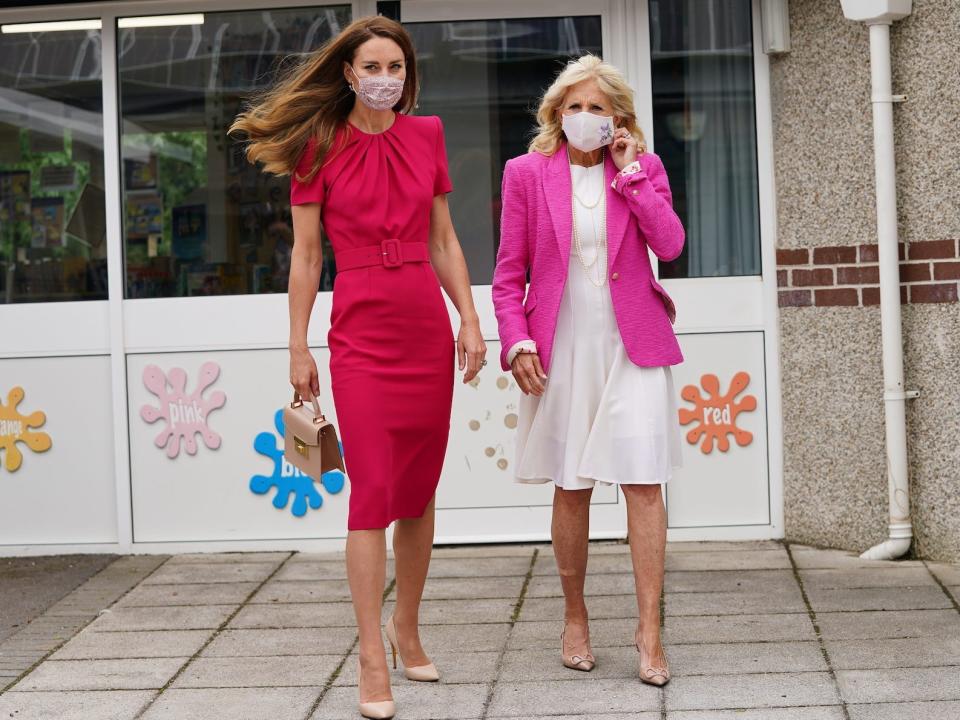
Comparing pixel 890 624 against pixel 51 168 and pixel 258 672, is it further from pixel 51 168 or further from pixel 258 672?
pixel 51 168

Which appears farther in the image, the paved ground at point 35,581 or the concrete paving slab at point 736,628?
the paved ground at point 35,581

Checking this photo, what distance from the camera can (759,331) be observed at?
244 inches

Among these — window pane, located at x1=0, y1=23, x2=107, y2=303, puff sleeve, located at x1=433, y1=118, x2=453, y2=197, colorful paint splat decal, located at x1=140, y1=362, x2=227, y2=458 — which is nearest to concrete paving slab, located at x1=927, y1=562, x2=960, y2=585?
puff sleeve, located at x1=433, y1=118, x2=453, y2=197

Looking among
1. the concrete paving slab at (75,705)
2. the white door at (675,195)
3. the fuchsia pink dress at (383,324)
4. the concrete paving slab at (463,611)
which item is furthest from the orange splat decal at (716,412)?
the concrete paving slab at (75,705)

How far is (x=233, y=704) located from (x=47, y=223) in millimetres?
3165

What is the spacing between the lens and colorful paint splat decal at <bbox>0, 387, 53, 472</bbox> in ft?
21.1

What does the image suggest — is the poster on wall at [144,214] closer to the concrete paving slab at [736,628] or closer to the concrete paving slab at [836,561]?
the concrete paving slab at [736,628]

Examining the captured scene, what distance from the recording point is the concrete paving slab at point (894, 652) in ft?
13.8

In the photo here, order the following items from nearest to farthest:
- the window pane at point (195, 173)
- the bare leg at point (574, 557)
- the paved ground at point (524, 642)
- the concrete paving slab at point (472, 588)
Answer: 1. the paved ground at point (524, 642)
2. the bare leg at point (574, 557)
3. the concrete paving slab at point (472, 588)
4. the window pane at point (195, 173)

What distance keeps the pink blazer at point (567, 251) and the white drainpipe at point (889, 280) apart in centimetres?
169

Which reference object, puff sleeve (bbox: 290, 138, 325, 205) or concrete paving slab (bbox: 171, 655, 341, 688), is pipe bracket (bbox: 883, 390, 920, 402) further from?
puff sleeve (bbox: 290, 138, 325, 205)

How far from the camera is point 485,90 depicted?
6371 millimetres

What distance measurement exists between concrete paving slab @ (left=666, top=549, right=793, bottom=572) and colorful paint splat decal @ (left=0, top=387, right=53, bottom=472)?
2.84 meters

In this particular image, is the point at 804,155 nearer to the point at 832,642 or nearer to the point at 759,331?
the point at 759,331
